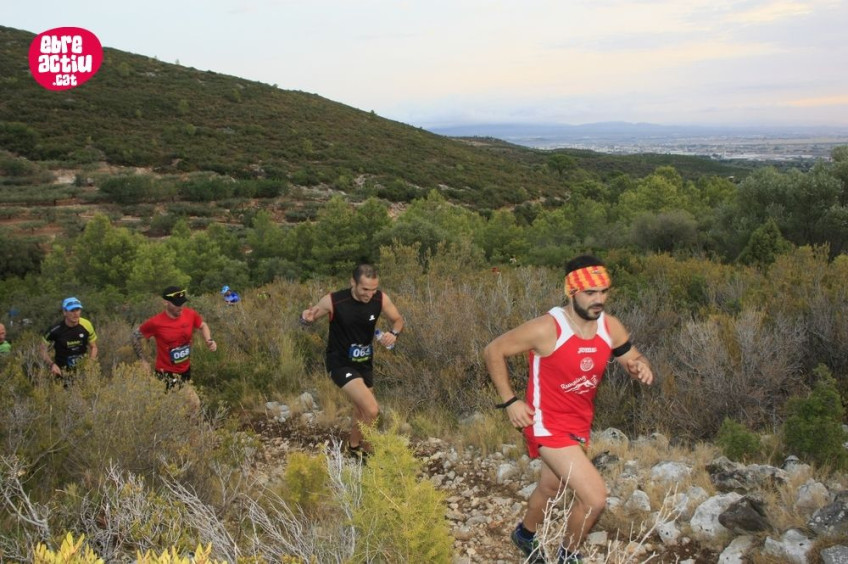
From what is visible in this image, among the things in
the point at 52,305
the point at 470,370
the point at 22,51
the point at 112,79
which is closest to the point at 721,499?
the point at 470,370

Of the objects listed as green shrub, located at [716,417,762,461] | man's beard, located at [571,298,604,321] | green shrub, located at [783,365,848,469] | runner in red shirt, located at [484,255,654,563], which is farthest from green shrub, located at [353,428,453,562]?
green shrub, located at [783,365,848,469]

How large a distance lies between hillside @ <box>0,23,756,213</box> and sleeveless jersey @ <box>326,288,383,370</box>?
3207 cm

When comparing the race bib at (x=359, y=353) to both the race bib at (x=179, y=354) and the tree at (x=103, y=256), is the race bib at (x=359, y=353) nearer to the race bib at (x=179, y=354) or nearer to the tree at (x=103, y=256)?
the race bib at (x=179, y=354)

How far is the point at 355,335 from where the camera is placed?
4.66 metres

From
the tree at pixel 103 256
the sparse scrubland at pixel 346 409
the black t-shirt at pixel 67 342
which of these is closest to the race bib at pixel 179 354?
the sparse scrubland at pixel 346 409

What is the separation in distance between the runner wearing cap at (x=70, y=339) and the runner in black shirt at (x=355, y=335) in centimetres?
270

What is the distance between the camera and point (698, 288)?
7.62 m

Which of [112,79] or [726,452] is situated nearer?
[726,452]

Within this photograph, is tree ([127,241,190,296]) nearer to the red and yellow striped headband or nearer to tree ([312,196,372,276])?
tree ([312,196,372,276])

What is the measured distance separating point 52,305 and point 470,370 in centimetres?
922

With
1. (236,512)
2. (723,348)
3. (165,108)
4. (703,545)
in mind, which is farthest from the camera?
(165,108)

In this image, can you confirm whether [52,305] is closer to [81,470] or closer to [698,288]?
[81,470]

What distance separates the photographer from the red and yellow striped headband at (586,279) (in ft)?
9.66

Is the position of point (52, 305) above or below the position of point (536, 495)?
below
